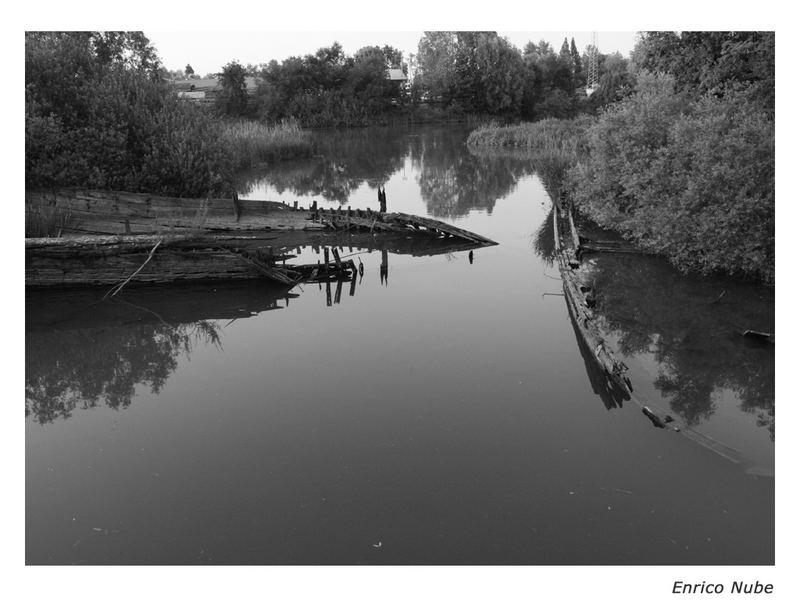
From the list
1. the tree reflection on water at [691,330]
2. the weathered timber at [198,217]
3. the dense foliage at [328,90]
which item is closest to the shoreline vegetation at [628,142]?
the weathered timber at [198,217]

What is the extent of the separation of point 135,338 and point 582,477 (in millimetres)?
9317

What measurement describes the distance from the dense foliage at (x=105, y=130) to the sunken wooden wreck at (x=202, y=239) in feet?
4.45

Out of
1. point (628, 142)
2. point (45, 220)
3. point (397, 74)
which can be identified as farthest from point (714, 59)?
point (397, 74)

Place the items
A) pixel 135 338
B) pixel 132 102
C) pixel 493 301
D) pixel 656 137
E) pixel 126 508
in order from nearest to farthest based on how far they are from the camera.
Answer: pixel 126 508 < pixel 135 338 < pixel 493 301 < pixel 656 137 < pixel 132 102

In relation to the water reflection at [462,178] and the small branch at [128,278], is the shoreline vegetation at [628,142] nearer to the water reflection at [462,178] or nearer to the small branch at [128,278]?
the water reflection at [462,178]

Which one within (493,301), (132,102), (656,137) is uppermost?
(132,102)

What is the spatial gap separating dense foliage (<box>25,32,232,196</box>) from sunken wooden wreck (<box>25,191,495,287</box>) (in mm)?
1357

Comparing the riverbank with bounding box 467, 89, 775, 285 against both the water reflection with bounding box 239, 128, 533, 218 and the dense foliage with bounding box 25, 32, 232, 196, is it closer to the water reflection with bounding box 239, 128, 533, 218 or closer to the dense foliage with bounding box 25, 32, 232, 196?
the water reflection with bounding box 239, 128, 533, 218

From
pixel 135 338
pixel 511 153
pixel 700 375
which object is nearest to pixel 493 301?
pixel 700 375

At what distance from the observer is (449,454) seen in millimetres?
8367

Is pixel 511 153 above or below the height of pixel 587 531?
above

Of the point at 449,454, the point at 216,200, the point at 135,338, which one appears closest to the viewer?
the point at 449,454

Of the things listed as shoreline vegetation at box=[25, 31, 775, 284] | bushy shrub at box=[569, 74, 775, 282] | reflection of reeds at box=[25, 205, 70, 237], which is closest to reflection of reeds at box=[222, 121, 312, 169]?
shoreline vegetation at box=[25, 31, 775, 284]

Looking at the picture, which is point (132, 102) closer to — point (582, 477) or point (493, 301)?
point (493, 301)
